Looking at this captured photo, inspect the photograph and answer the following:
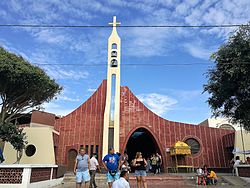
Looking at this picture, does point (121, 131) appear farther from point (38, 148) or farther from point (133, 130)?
point (38, 148)

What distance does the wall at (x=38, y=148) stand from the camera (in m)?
17.9

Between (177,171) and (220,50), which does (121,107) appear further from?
(220,50)

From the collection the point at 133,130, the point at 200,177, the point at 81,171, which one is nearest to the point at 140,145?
the point at 133,130

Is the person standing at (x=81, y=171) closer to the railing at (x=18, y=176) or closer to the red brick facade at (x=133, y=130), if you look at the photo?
the railing at (x=18, y=176)

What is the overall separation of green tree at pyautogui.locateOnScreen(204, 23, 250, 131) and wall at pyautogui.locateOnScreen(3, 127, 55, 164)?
11511 mm

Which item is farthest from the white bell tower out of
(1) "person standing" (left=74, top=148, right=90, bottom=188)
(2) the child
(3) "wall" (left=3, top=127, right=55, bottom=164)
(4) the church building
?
(1) "person standing" (left=74, top=148, right=90, bottom=188)

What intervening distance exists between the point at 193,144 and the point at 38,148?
12331 millimetres

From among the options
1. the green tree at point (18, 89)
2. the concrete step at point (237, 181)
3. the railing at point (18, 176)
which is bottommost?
the concrete step at point (237, 181)

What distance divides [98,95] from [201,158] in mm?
10160

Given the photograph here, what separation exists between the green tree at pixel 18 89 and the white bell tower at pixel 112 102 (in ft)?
16.4

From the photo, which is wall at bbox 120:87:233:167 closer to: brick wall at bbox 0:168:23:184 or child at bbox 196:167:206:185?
child at bbox 196:167:206:185

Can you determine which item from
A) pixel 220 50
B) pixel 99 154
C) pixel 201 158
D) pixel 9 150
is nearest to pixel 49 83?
pixel 9 150

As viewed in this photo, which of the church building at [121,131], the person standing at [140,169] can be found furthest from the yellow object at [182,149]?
the person standing at [140,169]

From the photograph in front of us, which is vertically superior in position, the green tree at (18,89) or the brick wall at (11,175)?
the green tree at (18,89)
